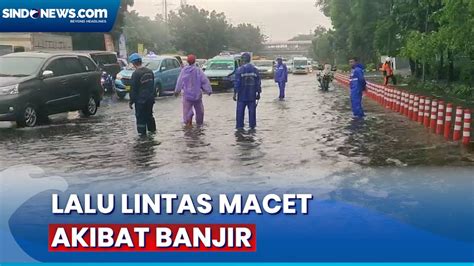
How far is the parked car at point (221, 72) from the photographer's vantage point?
2566cm

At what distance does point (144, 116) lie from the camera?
11.0 meters

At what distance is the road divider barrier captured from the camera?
10.4m

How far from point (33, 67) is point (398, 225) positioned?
9.75 m

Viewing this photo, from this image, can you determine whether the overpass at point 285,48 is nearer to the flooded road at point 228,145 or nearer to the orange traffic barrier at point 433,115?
the flooded road at point 228,145

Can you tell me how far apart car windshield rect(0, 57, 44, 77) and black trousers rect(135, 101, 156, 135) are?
313 cm

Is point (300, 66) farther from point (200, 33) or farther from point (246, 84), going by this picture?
point (246, 84)

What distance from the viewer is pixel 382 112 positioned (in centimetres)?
1587

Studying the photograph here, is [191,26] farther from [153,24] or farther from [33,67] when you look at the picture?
[33,67]

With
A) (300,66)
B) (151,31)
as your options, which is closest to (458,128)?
(300,66)

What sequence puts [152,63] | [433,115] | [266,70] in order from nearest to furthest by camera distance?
[433,115] < [152,63] < [266,70]

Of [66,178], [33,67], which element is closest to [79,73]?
[33,67]

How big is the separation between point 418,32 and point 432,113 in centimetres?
775

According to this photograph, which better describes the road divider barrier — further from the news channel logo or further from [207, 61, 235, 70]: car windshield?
[207, 61, 235, 70]: car windshield

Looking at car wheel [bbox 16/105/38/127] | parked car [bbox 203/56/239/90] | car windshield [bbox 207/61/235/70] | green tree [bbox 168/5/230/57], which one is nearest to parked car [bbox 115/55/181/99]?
parked car [bbox 203/56/239/90]
